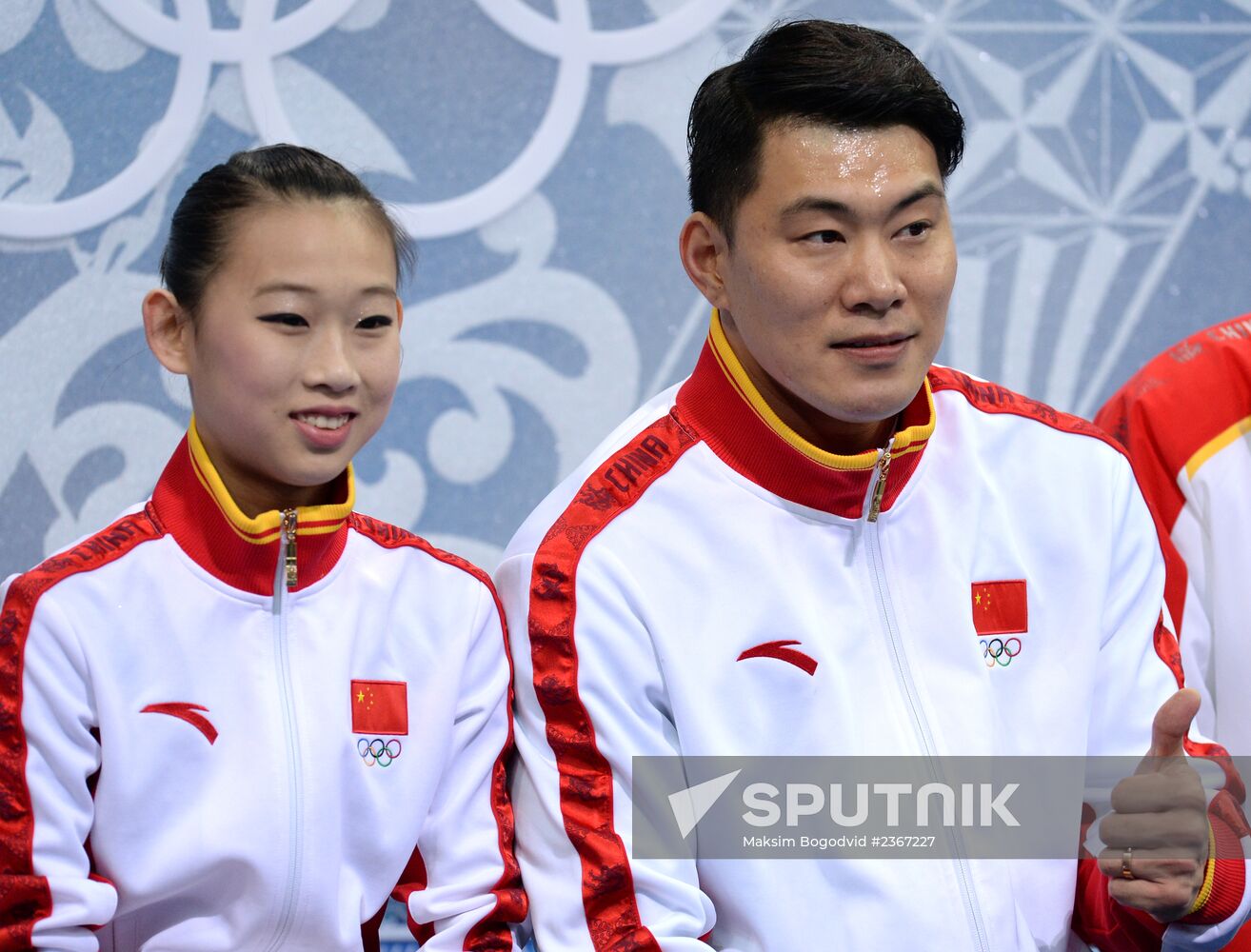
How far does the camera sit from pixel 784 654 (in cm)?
134

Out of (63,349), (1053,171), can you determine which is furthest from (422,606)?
(1053,171)

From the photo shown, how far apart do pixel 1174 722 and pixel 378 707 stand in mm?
734

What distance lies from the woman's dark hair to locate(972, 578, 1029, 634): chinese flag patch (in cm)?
69

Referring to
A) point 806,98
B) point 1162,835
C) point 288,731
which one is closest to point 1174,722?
point 1162,835

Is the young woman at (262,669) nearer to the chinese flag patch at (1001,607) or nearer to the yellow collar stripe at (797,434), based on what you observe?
the yellow collar stripe at (797,434)

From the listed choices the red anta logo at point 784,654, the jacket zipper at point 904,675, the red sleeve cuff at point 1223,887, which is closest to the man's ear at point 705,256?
the jacket zipper at point 904,675

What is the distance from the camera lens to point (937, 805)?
1339mm

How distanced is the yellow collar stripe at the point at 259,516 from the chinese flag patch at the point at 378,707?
0.16 metres

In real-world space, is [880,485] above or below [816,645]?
above

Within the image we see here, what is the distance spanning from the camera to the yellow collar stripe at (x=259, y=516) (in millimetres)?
1315

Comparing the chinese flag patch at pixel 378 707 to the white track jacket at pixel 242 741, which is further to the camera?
the chinese flag patch at pixel 378 707

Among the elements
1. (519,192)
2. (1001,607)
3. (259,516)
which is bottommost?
(1001,607)

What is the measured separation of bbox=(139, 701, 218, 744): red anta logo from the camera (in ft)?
4.19

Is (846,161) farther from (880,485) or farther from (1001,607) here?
(1001,607)
